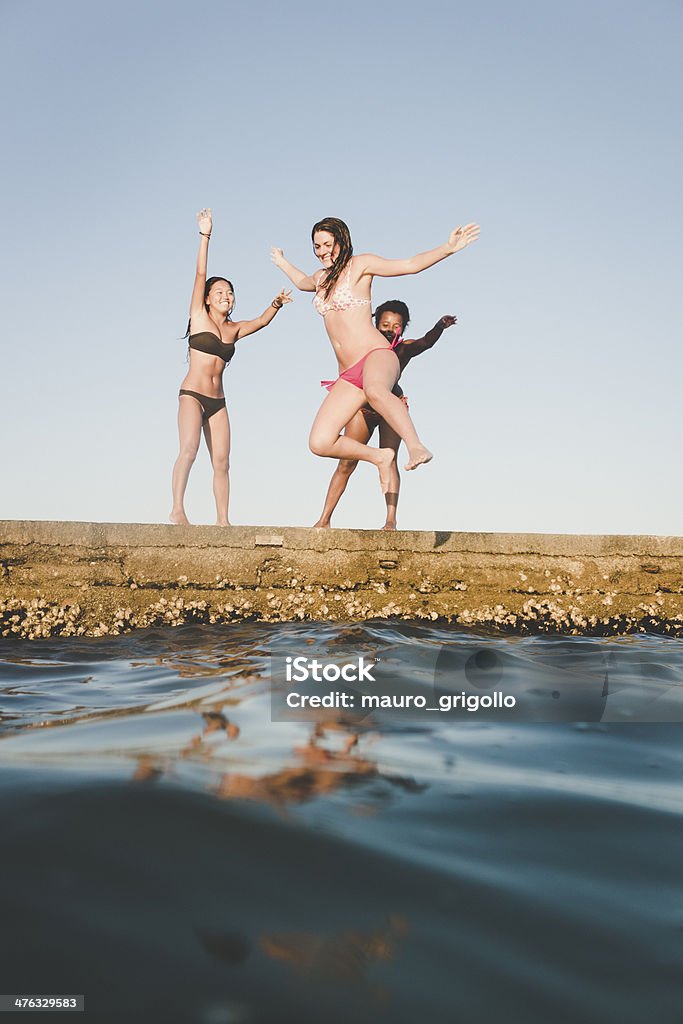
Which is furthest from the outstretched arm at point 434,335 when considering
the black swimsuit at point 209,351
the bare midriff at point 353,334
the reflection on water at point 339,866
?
the reflection on water at point 339,866

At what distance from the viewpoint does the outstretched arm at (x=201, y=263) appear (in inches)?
215

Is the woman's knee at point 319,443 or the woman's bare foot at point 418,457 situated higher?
the woman's knee at point 319,443

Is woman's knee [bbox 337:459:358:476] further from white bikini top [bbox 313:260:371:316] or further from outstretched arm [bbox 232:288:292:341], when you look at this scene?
outstretched arm [bbox 232:288:292:341]

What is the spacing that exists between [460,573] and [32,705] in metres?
2.53

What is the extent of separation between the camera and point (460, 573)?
4176 millimetres

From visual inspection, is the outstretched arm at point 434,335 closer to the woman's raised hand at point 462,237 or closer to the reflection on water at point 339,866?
the woman's raised hand at point 462,237

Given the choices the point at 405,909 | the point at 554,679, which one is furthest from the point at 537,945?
the point at 554,679

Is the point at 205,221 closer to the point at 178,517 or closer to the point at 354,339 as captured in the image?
the point at 354,339

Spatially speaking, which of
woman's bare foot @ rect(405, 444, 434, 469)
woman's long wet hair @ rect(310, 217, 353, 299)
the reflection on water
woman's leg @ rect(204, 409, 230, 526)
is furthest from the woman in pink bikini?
the reflection on water

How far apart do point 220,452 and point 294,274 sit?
1.46 metres

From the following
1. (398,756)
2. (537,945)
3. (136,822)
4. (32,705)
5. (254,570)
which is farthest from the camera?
(254,570)

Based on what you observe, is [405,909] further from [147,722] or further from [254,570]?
[254,570]

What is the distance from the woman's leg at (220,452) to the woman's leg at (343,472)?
995 mm

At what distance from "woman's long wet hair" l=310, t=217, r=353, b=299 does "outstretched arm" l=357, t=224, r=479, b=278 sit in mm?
106
